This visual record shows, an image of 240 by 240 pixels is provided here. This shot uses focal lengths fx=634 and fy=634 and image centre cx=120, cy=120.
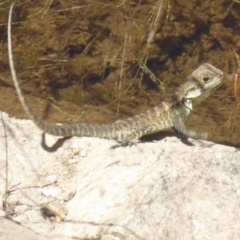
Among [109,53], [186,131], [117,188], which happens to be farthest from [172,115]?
[117,188]

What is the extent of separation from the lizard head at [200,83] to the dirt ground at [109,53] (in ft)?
1.44

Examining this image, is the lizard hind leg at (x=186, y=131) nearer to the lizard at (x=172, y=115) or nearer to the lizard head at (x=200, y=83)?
the lizard at (x=172, y=115)

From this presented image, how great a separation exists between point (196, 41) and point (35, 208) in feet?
10.2

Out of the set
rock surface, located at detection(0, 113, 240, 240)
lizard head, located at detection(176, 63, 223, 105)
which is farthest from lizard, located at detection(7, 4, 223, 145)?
rock surface, located at detection(0, 113, 240, 240)

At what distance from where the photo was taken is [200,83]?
7059 millimetres

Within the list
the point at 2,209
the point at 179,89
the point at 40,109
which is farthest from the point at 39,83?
the point at 2,209

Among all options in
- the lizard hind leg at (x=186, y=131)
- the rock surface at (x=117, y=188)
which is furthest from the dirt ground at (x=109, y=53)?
the rock surface at (x=117, y=188)

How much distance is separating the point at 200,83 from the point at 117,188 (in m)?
2.21

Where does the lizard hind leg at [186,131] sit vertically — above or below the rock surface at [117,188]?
below

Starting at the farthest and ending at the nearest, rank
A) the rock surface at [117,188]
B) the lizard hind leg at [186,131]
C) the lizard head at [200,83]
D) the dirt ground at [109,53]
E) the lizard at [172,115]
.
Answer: the dirt ground at [109,53] → the lizard head at [200,83] → the lizard hind leg at [186,131] → the lizard at [172,115] → the rock surface at [117,188]

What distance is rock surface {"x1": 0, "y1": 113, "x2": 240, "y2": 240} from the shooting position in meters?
4.91

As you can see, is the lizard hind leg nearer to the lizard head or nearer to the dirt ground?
the lizard head

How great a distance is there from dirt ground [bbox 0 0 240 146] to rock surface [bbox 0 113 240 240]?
85 centimetres

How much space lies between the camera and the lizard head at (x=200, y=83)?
6.96 meters
